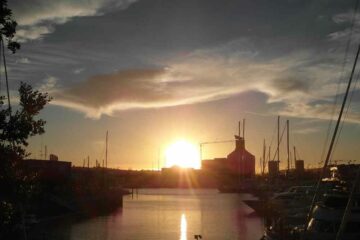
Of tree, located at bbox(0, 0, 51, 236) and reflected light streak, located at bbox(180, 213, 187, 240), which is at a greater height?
tree, located at bbox(0, 0, 51, 236)

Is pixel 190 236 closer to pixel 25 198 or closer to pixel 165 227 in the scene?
pixel 165 227

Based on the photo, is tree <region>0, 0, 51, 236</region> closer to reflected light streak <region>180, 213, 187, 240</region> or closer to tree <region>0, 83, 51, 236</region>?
tree <region>0, 83, 51, 236</region>

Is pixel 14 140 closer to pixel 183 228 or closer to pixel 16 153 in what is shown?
pixel 16 153

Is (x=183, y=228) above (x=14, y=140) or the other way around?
the other way around

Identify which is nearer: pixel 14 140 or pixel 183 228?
pixel 14 140

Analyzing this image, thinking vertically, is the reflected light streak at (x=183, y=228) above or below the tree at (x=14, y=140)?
below

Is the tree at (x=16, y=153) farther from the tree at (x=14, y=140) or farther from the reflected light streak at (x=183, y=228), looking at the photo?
the reflected light streak at (x=183, y=228)

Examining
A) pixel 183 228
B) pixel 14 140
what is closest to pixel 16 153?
pixel 14 140

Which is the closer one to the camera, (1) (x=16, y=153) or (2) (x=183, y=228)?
(1) (x=16, y=153)

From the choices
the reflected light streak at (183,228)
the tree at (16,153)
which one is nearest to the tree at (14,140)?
the tree at (16,153)

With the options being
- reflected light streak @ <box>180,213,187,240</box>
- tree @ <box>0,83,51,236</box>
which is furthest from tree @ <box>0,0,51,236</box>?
reflected light streak @ <box>180,213,187,240</box>

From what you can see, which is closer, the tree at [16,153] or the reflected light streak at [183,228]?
the tree at [16,153]

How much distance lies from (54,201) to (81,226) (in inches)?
768

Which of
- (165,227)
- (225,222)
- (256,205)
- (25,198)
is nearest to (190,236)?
(165,227)
